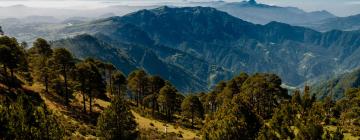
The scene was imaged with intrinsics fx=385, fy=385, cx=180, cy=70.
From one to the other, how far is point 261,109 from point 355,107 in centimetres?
2570

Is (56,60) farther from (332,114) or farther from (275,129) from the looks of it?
(332,114)

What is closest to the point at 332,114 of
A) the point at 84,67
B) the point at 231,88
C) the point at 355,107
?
the point at 355,107

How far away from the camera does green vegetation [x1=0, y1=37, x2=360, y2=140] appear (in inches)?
1767

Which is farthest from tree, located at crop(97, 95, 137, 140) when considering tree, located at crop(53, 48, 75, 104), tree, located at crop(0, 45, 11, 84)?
tree, located at crop(53, 48, 75, 104)

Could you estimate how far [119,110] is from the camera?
5678 cm

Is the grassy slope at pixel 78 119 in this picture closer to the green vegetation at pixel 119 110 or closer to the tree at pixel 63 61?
the green vegetation at pixel 119 110

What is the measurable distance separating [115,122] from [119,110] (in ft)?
6.25

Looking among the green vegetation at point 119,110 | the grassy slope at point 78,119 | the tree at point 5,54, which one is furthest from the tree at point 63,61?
the tree at point 5,54

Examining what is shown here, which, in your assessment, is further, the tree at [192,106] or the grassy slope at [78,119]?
the tree at [192,106]

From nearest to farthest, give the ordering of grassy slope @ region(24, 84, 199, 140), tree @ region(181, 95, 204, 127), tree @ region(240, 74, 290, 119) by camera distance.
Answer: grassy slope @ region(24, 84, 199, 140)
tree @ region(240, 74, 290, 119)
tree @ region(181, 95, 204, 127)

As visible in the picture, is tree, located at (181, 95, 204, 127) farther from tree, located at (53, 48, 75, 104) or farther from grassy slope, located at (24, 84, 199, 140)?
tree, located at (53, 48, 75, 104)

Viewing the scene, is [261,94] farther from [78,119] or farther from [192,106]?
[78,119]

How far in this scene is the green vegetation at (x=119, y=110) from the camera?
44.9 m

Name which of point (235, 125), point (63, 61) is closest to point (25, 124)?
point (235, 125)
